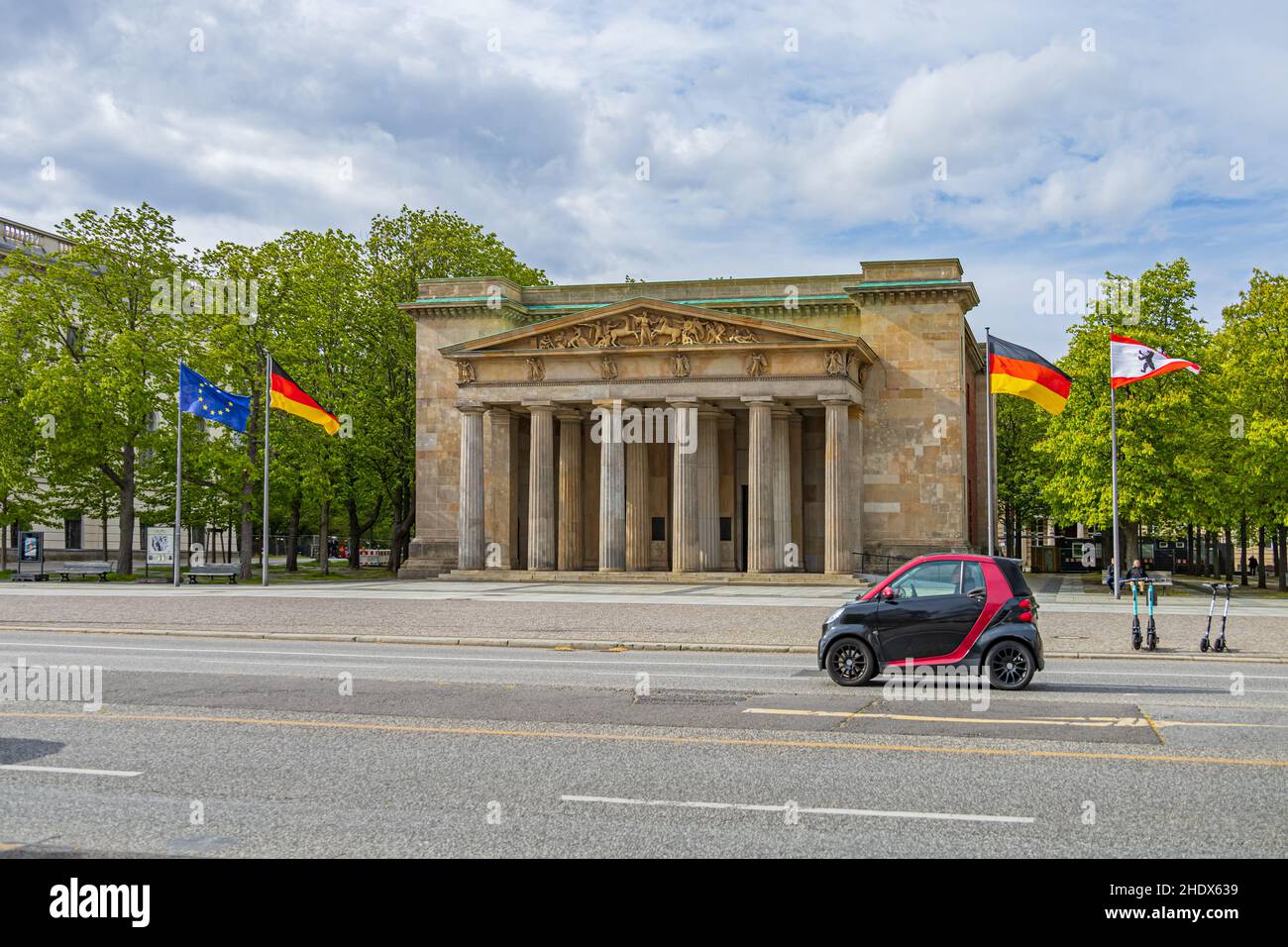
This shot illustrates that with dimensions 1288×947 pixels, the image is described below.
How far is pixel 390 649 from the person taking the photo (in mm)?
22531

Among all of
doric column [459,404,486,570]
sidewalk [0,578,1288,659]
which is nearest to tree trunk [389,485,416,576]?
doric column [459,404,486,570]

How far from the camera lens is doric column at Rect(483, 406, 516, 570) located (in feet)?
180

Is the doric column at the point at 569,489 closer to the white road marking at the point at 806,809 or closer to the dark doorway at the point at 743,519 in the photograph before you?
the dark doorway at the point at 743,519

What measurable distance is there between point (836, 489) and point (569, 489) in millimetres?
12859

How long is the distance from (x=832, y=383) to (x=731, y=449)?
29.9 feet

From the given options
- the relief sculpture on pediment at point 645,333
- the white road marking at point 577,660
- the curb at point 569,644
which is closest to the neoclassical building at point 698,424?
the relief sculpture on pediment at point 645,333

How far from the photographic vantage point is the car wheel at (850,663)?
16.2 meters

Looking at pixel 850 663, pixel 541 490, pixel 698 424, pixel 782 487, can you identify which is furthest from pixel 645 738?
pixel 541 490

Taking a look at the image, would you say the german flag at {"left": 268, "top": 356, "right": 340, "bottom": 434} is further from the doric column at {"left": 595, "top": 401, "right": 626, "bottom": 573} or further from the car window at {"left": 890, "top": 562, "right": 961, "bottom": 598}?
the car window at {"left": 890, "top": 562, "right": 961, "bottom": 598}

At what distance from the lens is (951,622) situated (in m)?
15.7

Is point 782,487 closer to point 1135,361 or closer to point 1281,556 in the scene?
point 1135,361
